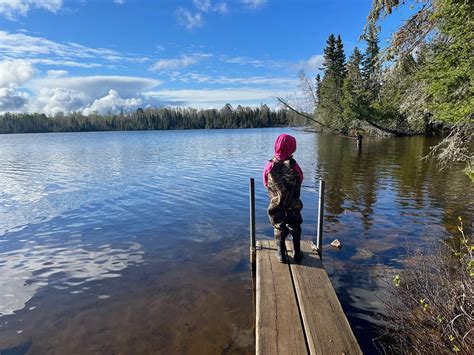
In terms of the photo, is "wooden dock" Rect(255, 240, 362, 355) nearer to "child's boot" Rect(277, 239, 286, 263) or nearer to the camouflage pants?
"child's boot" Rect(277, 239, 286, 263)

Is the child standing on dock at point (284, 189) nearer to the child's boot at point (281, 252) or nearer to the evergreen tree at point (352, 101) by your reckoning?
the child's boot at point (281, 252)

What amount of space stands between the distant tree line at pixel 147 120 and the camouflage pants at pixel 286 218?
442 ft

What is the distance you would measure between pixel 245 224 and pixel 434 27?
7637 millimetres

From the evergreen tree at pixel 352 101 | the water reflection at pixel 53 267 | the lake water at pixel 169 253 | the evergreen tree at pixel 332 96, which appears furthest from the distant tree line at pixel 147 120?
the water reflection at pixel 53 267

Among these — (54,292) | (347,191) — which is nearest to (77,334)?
(54,292)

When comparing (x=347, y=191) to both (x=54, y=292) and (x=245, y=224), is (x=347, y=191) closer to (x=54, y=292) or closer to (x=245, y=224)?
(x=245, y=224)

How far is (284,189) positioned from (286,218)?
548 mm

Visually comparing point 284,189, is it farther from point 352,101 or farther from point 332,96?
point 332,96

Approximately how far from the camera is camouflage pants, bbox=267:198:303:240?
18.4ft

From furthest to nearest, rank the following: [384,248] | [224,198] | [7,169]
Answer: [7,169] → [224,198] → [384,248]

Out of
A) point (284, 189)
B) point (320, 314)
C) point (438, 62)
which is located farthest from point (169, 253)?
point (438, 62)

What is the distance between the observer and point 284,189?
18.1 ft

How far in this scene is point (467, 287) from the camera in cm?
345

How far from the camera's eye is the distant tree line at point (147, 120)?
142750 millimetres
